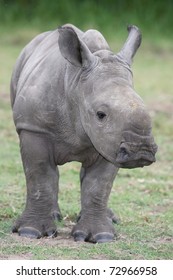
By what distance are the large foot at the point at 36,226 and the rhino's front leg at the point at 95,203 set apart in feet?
0.64

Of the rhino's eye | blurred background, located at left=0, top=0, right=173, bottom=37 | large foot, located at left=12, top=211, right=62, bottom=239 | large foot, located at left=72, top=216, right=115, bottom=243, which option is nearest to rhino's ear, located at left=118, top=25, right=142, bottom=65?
the rhino's eye

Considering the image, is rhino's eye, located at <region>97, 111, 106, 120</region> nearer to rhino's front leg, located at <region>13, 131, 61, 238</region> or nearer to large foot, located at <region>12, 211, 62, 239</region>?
rhino's front leg, located at <region>13, 131, 61, 238</region>

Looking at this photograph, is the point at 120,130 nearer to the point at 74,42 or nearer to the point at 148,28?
the point at 74,42

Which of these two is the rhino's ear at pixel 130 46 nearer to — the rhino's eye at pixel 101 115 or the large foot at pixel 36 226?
the rhino's eye at pixel 101 115

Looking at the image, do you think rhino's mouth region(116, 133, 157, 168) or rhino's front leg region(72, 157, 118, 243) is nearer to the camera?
rhino's mouth region(116, 133, 157, 168)

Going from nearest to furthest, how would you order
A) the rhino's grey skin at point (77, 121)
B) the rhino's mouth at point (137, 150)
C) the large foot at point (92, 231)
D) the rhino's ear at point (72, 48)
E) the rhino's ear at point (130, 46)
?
the rhino's mouth at point (137, 150), the rhino's grey skin at point (77, 121), the rhino's ear at point (72, 48), the rhino's ear at point (130, 46), the large foot at point (92, 231)

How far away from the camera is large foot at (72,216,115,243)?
25.0 feet

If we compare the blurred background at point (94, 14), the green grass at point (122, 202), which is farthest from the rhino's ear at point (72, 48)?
the blurred background at point (94, 14)

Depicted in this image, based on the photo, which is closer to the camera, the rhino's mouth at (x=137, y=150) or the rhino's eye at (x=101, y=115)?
the rhino's mouth at (x=137, y=150)

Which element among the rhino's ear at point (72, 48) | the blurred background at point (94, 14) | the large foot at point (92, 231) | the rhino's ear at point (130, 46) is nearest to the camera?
the rhino's ear at point (72, 48)

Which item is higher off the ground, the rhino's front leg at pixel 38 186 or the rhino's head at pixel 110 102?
the rhino's head at pixel 110 102

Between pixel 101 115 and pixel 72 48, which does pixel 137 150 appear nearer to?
pixel 101 115

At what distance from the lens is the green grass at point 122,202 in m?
7.21

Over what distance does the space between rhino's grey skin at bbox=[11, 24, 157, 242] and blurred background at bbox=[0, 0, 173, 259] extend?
0.31m
